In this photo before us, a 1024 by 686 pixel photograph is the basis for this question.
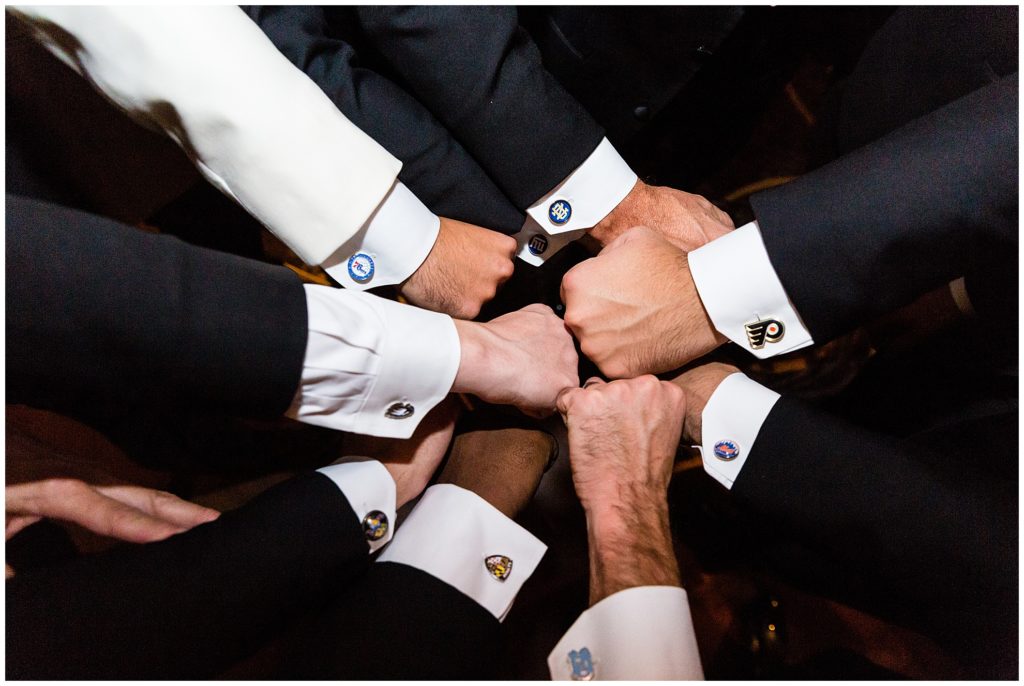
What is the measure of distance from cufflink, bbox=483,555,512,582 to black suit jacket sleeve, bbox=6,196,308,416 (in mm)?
383

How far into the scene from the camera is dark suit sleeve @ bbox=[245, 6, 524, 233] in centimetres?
87

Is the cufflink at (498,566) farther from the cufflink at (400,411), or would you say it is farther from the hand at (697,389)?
the hand at (697,389)

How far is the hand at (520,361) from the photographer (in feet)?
2.71

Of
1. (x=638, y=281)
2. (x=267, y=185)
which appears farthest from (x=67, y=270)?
(x=638, y=281)

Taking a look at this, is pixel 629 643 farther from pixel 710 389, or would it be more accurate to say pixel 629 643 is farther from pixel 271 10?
pixel 271 10

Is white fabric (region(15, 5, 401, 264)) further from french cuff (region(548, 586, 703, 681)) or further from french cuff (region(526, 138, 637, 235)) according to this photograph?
french cuff (region(548, 586, 703, 681))

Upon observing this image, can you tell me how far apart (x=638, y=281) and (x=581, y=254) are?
229mm

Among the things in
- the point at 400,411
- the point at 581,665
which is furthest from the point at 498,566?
the point at 400,411

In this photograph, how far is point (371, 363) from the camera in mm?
741

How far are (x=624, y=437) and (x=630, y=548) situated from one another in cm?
15

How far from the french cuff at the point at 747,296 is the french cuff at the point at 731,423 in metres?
0.07

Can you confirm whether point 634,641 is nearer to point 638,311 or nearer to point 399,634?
point 399,634

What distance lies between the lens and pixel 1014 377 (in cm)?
88

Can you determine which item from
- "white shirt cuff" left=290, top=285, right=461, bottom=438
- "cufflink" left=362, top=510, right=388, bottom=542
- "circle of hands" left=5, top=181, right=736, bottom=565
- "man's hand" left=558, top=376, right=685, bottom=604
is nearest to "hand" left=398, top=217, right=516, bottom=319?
"circle of hands" left=5, top=181, right=736, bottom=565
